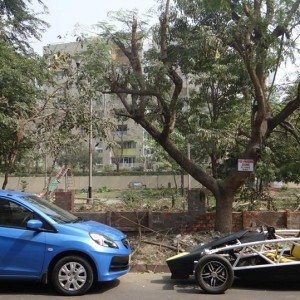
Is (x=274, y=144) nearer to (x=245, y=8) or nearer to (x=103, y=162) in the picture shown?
(x=245, y=8)

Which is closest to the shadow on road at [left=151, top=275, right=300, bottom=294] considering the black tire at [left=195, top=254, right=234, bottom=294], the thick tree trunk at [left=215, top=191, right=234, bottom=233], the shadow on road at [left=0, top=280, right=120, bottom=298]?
the black tire at [left=195, top=254, right=234, bottom=294]

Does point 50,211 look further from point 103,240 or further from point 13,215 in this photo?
point 103,240

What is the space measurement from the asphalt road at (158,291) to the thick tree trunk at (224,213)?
3.28 m

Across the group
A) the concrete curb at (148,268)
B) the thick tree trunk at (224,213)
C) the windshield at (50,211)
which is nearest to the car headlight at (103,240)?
the windshield at (50,211)

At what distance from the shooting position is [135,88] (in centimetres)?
1300

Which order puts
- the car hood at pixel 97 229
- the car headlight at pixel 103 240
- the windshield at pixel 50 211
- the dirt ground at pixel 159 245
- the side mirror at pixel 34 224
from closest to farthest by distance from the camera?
the side mirror at pixel 34 224 < the car headlight at pixel 103 240 < the car hood at pixel 97 229 < the windshield at pixel 50 211 < the dirt ground at pixel 159 245

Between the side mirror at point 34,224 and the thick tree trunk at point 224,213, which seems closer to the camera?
the side mirror at point 34,224

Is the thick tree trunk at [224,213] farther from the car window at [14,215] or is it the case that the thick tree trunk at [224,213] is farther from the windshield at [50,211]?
the car window at [14,215]

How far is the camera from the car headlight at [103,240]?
26.7 feet

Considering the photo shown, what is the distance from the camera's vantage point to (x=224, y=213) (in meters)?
12.3

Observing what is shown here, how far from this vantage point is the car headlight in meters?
8.14

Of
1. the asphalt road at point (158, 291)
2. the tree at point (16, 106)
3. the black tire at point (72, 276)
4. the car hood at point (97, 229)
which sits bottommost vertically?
the asphalt road at point (158, 291)

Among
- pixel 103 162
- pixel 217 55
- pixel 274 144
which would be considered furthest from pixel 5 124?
pixel 103 162

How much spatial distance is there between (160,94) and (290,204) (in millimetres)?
7487
